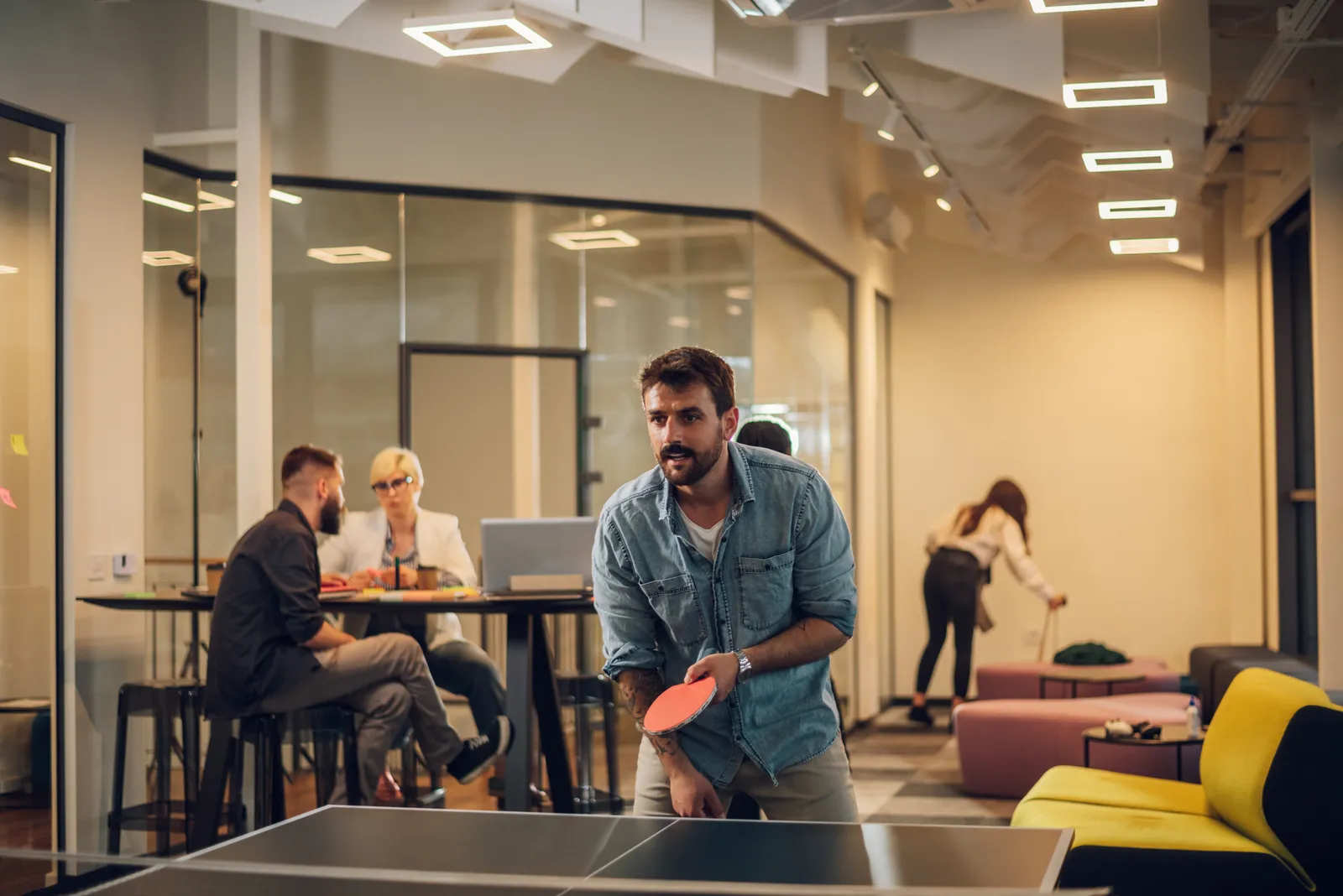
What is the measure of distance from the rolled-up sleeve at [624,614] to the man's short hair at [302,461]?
275 cm

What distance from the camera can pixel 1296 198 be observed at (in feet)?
28.0

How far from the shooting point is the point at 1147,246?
391 inches

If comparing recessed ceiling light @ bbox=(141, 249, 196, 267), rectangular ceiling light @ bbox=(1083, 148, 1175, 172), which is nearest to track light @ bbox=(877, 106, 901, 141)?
rectangular ceiling light @ bbox=(1083, 148, 1175, 172)

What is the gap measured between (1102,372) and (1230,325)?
1.06 m

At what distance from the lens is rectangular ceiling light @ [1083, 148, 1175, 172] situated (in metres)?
7.16

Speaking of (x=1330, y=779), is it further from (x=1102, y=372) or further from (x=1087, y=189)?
(x=1102, y=372)

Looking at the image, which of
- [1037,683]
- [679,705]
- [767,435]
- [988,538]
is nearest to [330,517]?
[767,435]

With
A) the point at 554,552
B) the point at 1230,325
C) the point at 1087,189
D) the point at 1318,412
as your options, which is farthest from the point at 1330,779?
the point at 1230,325

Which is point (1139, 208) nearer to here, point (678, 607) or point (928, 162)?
point (928, 162)

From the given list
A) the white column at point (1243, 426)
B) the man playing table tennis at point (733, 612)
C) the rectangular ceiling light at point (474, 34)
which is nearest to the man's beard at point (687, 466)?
the man playing table tennis at point (733, 612)

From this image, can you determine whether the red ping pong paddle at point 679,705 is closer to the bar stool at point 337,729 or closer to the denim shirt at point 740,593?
the denim shirt at point 740,593

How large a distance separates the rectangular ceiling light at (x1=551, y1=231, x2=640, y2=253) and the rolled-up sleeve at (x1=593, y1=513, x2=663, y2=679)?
4744mm

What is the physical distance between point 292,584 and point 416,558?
1.39m

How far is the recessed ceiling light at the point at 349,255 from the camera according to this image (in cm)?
706
